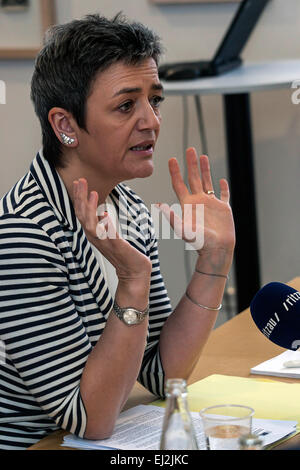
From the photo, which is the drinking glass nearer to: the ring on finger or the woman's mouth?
the ring on finger

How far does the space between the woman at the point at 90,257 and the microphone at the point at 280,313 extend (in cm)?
14

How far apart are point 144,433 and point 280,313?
0.97 ft

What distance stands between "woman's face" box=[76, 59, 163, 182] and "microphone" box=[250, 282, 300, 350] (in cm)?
34

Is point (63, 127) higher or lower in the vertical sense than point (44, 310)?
higher

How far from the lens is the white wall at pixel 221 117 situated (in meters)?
3.54

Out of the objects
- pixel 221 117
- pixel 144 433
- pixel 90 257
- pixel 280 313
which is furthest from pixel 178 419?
pixel 221 117

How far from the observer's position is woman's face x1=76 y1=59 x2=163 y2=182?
4.64 ft

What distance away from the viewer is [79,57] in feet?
4.62

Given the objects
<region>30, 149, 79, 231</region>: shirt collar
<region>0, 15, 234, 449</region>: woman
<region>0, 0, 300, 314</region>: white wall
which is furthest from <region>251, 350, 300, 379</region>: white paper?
<region>0, 0, 300, 314</region>: white wall

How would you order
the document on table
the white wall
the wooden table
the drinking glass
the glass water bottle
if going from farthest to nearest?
the white wall → the wooden table → the document on table → the drinking glass → the glass water bottle

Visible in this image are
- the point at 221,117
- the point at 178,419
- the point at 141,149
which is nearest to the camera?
the point at 178,419

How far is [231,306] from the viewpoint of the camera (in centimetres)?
376

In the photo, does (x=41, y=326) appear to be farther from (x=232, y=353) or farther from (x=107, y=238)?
(x=232, y=353)
